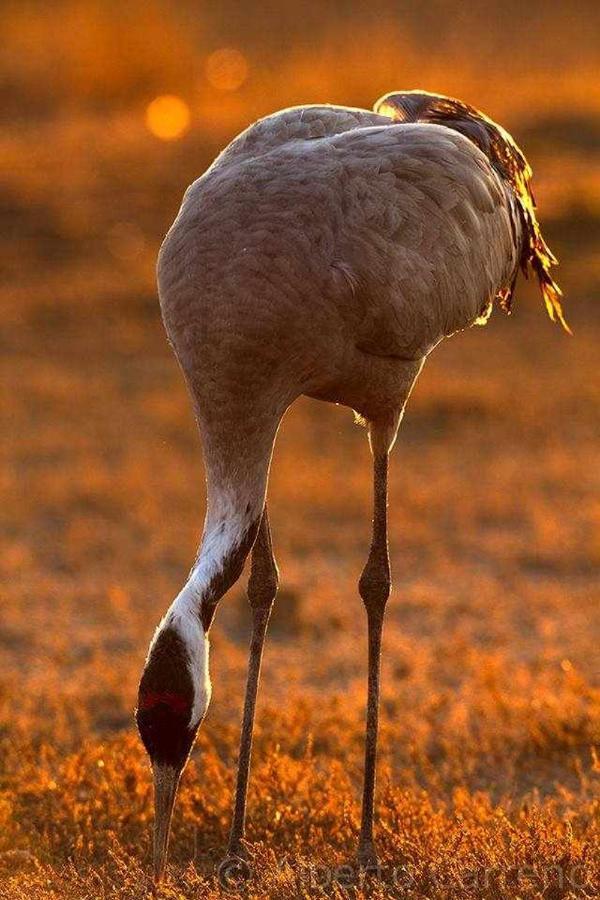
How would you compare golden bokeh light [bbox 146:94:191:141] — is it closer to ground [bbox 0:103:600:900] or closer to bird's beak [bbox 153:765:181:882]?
ground [bbox 0:103:600:900]

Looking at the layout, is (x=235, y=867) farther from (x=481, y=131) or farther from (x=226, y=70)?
(x=226, y=70)

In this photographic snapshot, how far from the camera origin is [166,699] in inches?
172

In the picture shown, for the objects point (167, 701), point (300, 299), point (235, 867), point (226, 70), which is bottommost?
point (235, 867)

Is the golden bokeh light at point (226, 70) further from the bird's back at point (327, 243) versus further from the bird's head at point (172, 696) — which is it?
the bird's head at point (172, 696)

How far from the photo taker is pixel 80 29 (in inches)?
1169

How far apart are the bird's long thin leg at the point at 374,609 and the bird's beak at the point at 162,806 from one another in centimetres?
88

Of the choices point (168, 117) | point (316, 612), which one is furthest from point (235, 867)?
point (168, 117)

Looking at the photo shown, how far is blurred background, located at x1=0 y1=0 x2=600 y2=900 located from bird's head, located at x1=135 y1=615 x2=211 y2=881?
0.38m

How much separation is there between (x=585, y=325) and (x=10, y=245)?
645 cm

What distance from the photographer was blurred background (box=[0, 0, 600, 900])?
584 cm

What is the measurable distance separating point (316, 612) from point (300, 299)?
4349 mm

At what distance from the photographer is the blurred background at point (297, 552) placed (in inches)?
230

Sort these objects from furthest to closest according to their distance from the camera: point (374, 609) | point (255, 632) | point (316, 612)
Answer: point (316, 612), point (374, 609), point (255, 632)

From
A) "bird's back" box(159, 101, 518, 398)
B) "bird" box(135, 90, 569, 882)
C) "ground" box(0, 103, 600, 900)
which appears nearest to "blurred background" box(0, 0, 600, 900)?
"ground" box(0, 103, 600, 900)
